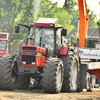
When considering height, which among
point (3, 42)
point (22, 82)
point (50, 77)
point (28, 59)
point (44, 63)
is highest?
point (3, 42)

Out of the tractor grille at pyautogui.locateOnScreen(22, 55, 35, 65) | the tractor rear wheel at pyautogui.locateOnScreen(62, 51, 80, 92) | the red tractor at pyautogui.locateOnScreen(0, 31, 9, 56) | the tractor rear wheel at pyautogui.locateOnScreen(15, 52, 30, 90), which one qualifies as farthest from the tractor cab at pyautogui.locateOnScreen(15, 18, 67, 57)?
the red tractor at pyautogui.locateOnScreen(0, 31, 9, 56)

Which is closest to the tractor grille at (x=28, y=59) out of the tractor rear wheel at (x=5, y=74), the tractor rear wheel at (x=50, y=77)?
the tractor rear wheel at (x=5, y=74)

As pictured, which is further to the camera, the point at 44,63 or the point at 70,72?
the point at 70,72

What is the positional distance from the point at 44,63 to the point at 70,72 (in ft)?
3.42

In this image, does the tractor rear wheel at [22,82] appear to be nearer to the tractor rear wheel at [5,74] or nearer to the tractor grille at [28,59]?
the tractor rear wheel at [5,74]

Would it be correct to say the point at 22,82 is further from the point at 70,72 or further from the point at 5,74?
the point at 70,72

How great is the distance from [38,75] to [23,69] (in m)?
0.59

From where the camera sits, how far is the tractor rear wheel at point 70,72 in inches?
455

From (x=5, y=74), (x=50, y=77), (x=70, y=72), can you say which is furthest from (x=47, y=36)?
(x=5, y=74)

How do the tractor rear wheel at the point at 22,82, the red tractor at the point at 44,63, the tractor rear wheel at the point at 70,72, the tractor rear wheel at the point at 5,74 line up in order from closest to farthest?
the red tractor at the point at 44,63 < the tractor rear wheel at the point at 5,74 < the tractor rear wheel at the point at 70,72 < the tractor rear wheel at the point at 22,82

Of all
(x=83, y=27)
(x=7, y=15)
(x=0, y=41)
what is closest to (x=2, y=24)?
(x=7, y=15)

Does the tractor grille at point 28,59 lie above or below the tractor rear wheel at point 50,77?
above

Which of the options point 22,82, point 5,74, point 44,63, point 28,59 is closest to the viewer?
point 5,74

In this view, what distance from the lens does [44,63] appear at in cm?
1144
